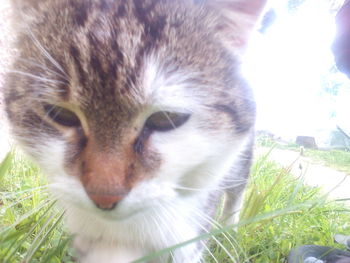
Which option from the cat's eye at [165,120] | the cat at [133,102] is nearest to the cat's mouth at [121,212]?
the cat at [133,102]

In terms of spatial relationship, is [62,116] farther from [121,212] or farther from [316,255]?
[316,255]

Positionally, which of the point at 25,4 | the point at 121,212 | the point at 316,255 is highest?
the point at 25,4

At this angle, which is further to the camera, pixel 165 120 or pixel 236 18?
pixel 236 18

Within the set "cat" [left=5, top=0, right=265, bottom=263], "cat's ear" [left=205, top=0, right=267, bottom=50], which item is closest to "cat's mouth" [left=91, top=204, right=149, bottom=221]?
"cat" [left=5, top=0, right=265, bottom=263]

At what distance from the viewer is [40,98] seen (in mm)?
816

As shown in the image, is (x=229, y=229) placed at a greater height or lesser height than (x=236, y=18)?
lesser

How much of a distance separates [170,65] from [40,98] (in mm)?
334

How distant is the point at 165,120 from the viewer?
814mm

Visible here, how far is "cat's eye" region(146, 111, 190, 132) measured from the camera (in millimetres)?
804

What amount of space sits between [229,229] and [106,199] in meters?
0.60

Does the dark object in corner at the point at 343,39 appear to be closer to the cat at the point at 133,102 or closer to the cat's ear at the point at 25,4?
the cat at the point at 133,102

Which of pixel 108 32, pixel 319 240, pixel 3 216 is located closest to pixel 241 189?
pixel 319 240

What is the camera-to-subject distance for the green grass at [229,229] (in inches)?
41.9

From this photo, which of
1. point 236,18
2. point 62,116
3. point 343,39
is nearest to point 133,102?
point 62,116
